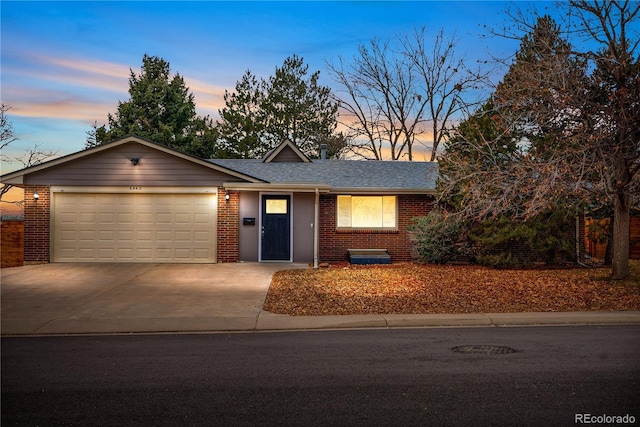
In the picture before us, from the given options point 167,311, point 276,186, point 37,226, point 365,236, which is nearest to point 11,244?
point 37,226

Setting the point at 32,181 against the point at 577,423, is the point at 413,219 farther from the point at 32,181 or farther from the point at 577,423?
Result: the point at 577,423

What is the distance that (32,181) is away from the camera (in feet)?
59.0

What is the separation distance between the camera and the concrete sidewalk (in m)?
9.55

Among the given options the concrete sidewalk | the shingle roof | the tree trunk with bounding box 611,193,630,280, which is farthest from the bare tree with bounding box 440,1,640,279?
the shingle roof

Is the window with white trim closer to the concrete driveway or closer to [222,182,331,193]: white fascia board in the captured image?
[222,182,331,193]: white fascia board

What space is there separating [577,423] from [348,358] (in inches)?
121

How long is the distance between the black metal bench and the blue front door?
7.49 ft

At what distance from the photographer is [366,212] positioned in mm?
19766

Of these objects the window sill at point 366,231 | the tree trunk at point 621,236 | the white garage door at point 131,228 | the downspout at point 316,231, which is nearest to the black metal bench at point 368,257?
the window sill at point 366,231

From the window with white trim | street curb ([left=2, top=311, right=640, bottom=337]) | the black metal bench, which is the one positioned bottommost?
street curb ([left=2, top=311, right=640, bottom=337])

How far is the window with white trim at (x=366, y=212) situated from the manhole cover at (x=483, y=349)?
11861 mm

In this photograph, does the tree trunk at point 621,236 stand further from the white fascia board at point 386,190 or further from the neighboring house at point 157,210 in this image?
the white fascia board at point 386,190

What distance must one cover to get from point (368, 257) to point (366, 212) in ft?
7.24

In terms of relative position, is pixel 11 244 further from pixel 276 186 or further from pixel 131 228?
pixel 276 186
